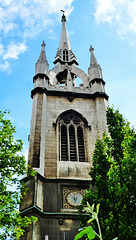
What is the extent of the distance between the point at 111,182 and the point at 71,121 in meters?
10.7

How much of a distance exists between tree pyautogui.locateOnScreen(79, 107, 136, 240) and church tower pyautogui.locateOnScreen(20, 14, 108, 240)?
13.0 ft

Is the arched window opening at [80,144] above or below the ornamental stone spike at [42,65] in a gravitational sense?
below

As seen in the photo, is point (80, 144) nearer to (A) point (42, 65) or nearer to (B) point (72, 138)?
(B) point (72, 138)

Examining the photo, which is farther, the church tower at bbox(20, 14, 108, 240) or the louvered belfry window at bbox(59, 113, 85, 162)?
the louvered belfry window at bbox(59, 113, 85, 162)

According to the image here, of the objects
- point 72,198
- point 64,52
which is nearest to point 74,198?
point 72,198

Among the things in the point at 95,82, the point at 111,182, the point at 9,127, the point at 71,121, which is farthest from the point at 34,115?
the point at 111,182

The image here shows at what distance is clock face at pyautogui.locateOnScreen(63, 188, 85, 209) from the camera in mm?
14531

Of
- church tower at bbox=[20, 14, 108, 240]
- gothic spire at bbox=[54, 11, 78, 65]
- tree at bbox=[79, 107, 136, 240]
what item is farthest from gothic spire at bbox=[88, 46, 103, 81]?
tree at bbox=[79, 107, 136, 240]

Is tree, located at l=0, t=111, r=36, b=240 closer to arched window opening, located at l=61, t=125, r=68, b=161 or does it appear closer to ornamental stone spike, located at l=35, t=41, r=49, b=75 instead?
arched window opening, located at l=61, t=125, r=68, b=161

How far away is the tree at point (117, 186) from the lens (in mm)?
8258

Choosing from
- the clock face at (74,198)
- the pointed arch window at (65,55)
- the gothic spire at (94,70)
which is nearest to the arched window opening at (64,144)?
the clock face at (74,198)

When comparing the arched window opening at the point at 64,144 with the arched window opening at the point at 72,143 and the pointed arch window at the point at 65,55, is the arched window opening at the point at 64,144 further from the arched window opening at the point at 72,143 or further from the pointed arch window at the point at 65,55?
the pointed arch window at the point at 65,55

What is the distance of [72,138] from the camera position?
18.8m

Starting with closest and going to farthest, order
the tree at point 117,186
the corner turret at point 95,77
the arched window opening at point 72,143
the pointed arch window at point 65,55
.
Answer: the tree at point 117,186, the arched window opening at point 72,143, the corner turret at point 95,77, the pointed arch window at point 65,55
